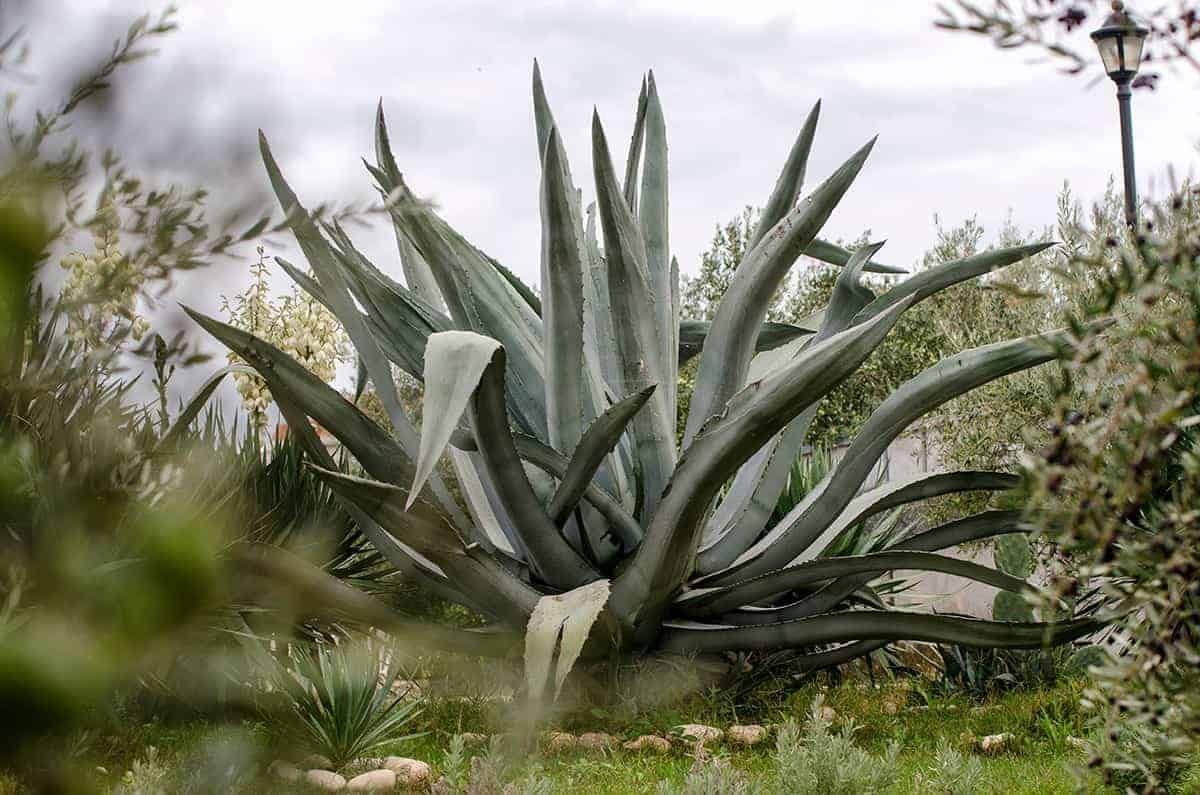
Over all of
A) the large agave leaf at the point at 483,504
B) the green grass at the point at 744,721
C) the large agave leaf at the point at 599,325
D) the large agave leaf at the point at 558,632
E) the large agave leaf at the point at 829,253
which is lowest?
the green grass at the point at 744,721

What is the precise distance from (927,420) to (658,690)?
24.0 ft

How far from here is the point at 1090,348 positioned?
4.18ft

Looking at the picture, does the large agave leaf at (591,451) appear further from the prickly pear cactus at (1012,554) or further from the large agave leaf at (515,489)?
the prickly pear cactus at (1012,554)

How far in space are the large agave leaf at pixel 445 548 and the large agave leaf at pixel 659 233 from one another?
964 millimetres

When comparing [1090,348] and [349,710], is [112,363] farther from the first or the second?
[349,710]

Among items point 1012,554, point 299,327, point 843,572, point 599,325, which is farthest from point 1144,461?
point 299,327

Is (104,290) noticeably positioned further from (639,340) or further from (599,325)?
(599,325)

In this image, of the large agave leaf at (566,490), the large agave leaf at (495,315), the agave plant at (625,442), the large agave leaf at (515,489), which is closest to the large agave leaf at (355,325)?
the agave plant at (625,442)

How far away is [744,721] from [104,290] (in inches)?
155

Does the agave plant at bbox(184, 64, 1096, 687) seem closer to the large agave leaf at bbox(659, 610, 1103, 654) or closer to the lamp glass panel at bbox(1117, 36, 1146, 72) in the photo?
the large agave leaf at bbox(659, 610, 1103, 654)

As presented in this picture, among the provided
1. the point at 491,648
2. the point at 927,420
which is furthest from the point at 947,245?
the point at 491,648

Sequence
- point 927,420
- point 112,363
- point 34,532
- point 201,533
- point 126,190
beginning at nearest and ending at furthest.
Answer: point 201,533
point 34,532
point 126,190
point 112,363
point 927,420

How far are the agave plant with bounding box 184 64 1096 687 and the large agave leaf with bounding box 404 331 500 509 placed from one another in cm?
4

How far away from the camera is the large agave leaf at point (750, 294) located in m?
4.38
